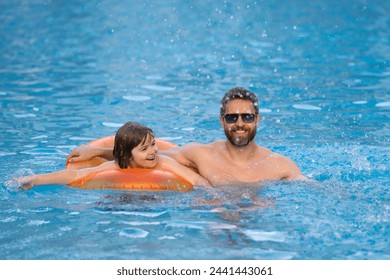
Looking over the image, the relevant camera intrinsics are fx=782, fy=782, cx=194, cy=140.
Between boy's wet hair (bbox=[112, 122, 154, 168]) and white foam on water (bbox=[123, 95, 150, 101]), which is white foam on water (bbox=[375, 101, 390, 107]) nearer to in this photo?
white foam on water (bbox=[123, 95, 150, 101])

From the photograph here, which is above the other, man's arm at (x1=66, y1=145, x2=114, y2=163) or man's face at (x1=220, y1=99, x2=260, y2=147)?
man's face at (x1=220, y1=99, x2=260, y2=147)

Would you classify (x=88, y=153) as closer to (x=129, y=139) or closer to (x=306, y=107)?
(x=129, y=139)

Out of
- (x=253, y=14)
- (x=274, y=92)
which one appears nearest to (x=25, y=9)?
(x=253, y=14)

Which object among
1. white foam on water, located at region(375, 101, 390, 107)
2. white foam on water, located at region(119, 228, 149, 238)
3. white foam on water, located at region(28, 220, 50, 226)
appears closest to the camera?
white foam on water, located at region(119, 228, 149, 238)

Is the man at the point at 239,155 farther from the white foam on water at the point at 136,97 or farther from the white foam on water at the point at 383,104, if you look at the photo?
the white foam on water at the point at 136,97

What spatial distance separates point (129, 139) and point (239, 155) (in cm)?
98

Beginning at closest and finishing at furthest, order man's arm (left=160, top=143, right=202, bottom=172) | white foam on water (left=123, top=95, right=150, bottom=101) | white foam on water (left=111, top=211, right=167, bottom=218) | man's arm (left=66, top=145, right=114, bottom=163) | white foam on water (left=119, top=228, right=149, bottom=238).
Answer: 1. white foam on water (left=119, top=228, right=149, bottom=238)
2. white foam on water (left=111, top=211, right=167, bottom=218)
3. man's arm (left=160, top=143, right=202, bottom=172)
4. man's arm (left=66, top=145, right=114, bottom=163)
5. white foam on water (left=123, top=95, right=150, bottom=101)

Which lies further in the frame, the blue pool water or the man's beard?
the man's beard

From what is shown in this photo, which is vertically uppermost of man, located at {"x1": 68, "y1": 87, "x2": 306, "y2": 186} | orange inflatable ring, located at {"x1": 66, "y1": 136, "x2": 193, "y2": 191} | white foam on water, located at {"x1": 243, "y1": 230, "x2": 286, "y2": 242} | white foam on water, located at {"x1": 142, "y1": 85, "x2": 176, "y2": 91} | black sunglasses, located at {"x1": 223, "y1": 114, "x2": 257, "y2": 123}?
white foam on water, located at {"x1": 142, "y1": 85, "x2": 176, "y2": 91}

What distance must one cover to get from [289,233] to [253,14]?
46.2 ft

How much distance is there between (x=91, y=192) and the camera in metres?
6.52

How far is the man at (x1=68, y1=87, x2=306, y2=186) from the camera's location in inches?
254

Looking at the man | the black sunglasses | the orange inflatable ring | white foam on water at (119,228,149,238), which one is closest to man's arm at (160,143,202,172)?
the man
